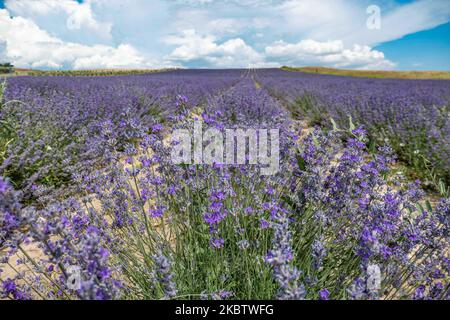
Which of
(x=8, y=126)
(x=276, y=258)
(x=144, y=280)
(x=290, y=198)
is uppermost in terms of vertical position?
(x=8, y=126)

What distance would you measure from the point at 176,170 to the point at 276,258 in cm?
113

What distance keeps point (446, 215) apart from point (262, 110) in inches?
163

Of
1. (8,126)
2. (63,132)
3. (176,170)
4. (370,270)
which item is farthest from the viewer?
(63,132)

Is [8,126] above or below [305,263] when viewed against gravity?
above

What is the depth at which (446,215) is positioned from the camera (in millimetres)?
1194

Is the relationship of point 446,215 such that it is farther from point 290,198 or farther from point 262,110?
point 262,110

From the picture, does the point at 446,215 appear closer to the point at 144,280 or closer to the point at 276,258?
the point at 276,258

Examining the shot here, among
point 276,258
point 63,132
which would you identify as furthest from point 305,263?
point 63,132

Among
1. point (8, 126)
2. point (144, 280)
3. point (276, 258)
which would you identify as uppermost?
point (8, 126)

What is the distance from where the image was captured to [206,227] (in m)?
1.70

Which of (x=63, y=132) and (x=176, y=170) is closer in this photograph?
(x=176, y=170)

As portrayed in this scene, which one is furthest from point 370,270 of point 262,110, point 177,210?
point 262,110

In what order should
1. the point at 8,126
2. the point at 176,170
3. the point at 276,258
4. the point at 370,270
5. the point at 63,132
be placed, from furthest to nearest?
the point at 63,132 < the point at 8,126 < the point at 176,170 < the point at 370,270 < the point at 276,258

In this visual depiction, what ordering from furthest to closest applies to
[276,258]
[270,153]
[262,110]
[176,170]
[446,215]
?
[262,110], [270,153], [176,170], [446,215], [276,258]
